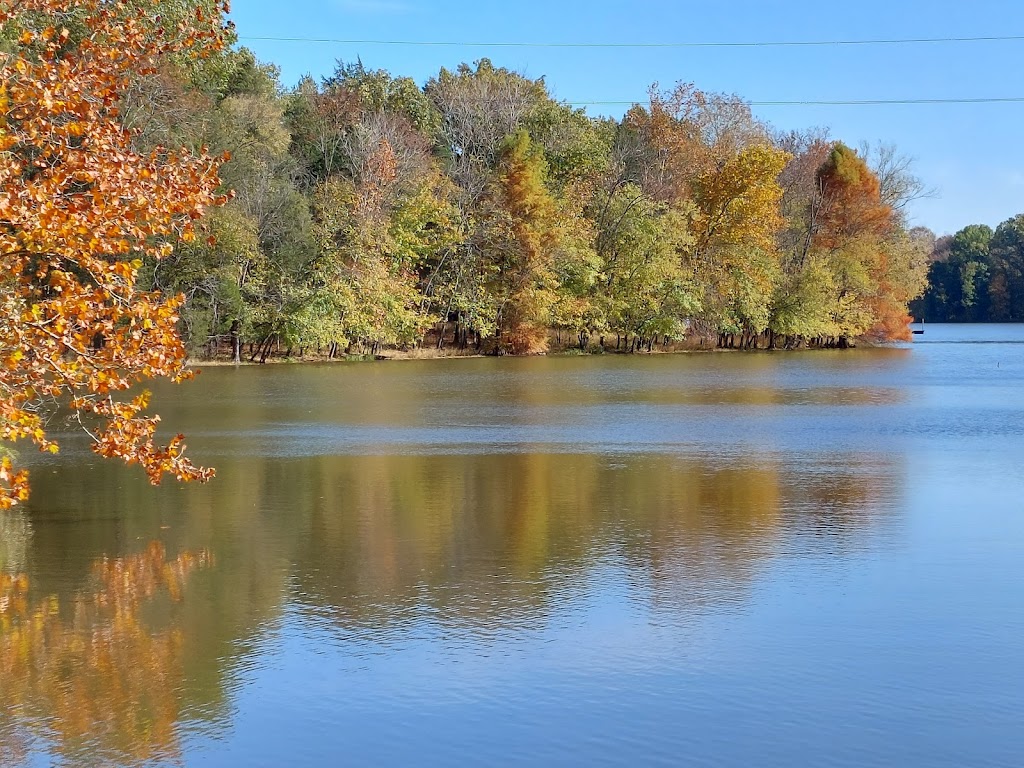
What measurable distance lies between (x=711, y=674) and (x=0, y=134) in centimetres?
560

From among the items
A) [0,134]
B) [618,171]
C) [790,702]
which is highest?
[618,171]

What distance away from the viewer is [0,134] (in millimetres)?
7902

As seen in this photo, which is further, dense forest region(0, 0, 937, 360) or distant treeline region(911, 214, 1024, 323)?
distant treeline region(911, 214, 1024, 323)

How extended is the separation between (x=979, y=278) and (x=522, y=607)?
463 ft


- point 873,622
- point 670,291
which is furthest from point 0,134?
point 670,291

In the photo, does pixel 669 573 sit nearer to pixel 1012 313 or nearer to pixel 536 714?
pixel 536 714

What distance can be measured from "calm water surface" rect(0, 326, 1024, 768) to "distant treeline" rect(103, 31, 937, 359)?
28912 millimetres

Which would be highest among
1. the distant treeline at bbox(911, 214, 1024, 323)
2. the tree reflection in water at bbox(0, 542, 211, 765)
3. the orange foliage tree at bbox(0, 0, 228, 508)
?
the distant treeline at bbox(911, 214, 1024, 323)

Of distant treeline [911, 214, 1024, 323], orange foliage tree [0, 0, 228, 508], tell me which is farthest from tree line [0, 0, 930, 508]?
distant treeline [911, 214, 1024, 323]

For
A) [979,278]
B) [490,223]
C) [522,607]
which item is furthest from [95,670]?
[979,278]

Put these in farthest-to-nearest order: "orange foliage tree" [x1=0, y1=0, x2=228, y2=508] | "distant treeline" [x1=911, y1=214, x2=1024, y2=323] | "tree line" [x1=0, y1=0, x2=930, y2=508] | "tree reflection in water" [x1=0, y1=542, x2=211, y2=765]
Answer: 1. "distant treeline" [x1=911, y1=214, x2=1024, y2=323]
2. "tree line" [x1=0, y1=0, x2=930, y2=508]
3. "orange foliage tree" [x1=0, y1=0, x2=228, y2=508]
4. "tree reflection in water" [x1=0, y1=542, x2=211, y2=765]

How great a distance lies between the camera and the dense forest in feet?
157

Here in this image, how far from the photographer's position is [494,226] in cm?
5684

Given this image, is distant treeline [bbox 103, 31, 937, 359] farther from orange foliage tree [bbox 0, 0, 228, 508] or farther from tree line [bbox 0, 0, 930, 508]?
orange foliage tree [bbox 0, 0, 228, 508]
